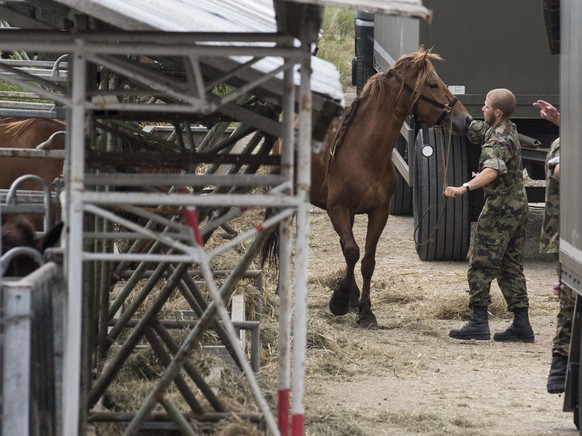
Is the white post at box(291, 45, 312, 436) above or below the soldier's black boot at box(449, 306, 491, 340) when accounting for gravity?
above

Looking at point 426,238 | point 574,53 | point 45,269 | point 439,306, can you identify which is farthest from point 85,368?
point 426,238

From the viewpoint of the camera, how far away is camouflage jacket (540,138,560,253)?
7.62 m

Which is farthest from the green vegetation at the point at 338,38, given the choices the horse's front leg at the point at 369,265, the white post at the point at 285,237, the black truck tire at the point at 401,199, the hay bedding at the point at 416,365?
the white post at the point at 285,237

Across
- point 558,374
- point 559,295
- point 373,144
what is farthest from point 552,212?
point 373,144

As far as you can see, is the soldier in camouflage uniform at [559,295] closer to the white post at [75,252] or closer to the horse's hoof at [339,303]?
the horse's hoof at [339,303]

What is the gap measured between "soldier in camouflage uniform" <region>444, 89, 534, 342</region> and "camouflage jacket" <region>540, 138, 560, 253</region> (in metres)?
1.46

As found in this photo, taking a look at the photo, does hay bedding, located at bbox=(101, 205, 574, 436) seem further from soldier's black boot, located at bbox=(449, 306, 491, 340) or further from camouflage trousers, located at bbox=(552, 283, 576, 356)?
camouflage trousers, located at bbox=(552, 283, 576, 356)

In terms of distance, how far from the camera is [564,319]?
7129mm

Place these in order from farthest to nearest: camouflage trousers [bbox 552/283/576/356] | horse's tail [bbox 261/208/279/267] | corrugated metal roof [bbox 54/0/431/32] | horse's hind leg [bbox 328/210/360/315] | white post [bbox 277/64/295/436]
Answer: horse's tail [bbox 261/208/279/267] < horse's hind leg [bbox 328/210/360/315] < camouflage trousers [bbox 552/283/576/356] < white post [bbox 277/64/295/436] < corrugated metal roof [bbox 54/0/431/32]

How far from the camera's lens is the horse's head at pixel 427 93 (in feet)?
33.8

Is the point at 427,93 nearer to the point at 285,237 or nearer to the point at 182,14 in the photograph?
the point at 182,14

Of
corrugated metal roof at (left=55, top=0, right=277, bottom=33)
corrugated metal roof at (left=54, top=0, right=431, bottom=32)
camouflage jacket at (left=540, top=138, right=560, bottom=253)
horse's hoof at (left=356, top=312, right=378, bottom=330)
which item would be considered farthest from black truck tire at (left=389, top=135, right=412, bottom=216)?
corrugated metal roof at (left=54, top=0, right=431, bottom=32)

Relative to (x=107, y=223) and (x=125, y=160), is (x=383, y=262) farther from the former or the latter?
(x=125, y=160)

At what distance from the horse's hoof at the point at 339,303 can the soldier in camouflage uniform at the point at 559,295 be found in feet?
8.86
